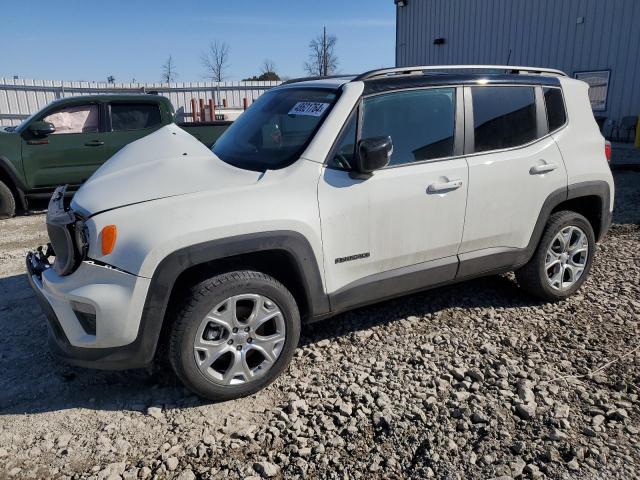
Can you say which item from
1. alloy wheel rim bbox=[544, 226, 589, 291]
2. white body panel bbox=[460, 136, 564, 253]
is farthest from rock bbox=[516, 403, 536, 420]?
alloy wheel rim bbox=[544, 226, 589, 291]

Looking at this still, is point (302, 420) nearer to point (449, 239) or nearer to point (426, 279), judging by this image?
point (426, 279)

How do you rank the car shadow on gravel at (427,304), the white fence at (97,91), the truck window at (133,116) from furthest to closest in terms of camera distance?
the white fence at (97,91), the truck window at (133,116), the car shadow on gravel at (427,304)

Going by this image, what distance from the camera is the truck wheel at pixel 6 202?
7359mm

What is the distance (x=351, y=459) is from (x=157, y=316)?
1228 millimetres

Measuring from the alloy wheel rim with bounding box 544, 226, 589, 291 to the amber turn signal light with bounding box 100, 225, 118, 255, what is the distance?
318 centimetres

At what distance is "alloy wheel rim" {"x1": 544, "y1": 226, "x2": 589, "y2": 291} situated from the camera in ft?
13.3

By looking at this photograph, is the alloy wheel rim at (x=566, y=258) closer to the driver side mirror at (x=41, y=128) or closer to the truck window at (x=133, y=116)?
the truck window at (x=133, y=116)

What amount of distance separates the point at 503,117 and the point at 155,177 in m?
2.49

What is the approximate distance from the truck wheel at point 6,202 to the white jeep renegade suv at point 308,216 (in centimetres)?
477

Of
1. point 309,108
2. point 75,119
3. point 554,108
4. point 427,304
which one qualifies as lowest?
point 427,304

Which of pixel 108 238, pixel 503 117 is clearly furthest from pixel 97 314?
pixel 503 117

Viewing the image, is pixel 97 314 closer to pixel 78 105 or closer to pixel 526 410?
pixel 526 410

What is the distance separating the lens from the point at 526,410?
9.05 ft

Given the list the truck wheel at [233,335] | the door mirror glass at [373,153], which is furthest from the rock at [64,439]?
the door mirror glass at [373,153]
